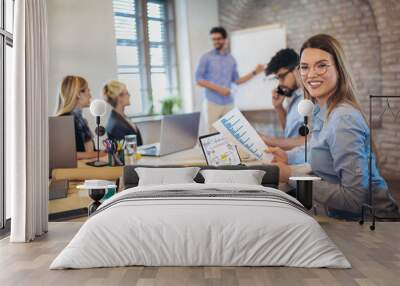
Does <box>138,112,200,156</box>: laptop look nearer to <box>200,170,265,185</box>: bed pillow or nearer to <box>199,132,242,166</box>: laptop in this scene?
<box>199,132,242,166</box>: laptop

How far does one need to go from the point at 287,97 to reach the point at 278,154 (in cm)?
73

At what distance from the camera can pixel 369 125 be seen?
699 cm

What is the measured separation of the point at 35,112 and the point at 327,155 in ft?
10.6

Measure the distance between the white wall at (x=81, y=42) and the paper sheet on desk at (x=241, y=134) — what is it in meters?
1.55

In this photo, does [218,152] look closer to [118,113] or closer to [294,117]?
[294,117]

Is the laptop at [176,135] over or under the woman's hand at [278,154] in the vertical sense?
over

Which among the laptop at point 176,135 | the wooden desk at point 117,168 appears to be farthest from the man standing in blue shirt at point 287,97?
the laptop at point 176,135

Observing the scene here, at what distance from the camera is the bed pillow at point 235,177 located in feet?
20.8

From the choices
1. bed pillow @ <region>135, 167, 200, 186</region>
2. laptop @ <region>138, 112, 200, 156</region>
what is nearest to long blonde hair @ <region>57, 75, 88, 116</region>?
laptop @ <region>138, 112, 200, 156</region>

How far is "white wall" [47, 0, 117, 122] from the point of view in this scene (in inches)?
289

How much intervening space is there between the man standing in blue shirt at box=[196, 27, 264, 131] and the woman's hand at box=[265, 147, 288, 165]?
81 centimetres

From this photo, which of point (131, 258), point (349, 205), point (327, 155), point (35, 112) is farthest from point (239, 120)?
point (131, 258)

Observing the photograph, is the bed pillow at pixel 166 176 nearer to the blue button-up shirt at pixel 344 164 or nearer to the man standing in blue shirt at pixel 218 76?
the man standing in blue shirt at pixel 218 76

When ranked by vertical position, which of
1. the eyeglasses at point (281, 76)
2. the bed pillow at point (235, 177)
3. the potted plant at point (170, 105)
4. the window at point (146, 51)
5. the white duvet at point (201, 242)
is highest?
the window at point (146, 51)
